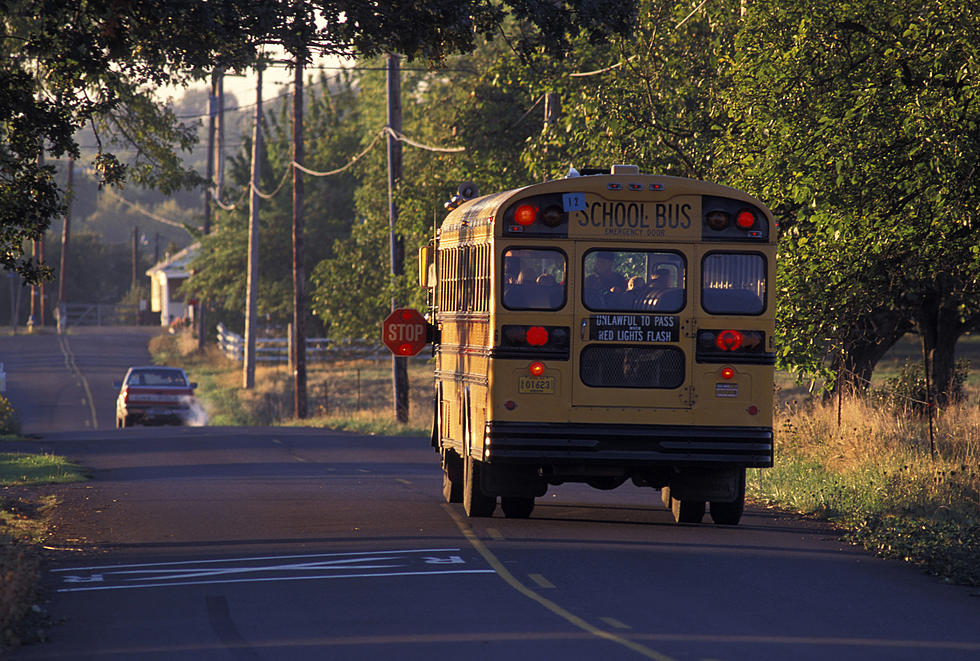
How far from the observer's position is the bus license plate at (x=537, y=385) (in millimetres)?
14180

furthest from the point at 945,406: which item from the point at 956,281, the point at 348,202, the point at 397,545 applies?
the point at 348,202

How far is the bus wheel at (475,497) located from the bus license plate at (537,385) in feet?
5.61

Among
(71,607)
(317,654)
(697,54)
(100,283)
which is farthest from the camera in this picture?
(100,283)

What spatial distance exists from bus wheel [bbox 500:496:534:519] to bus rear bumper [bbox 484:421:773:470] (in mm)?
1950

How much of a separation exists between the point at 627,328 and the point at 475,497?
2892mm

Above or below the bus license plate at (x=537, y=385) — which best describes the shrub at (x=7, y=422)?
below

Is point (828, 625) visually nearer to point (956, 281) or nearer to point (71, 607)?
point (71, 607)

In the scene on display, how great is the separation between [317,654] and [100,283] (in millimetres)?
108563

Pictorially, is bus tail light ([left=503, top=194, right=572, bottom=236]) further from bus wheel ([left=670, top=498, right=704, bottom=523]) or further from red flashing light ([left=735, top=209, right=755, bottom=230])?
bus wheel ([left=670, top=498, right=704, bottom=523])

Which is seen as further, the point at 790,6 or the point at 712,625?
the point at 790,6

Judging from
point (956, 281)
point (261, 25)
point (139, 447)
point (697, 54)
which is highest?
point (697, 54)

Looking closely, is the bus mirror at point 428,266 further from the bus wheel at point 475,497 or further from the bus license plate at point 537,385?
the bus license plate at point 537,385

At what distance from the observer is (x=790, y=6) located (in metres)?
19.3

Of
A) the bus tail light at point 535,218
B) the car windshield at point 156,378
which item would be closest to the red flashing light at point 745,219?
the bus tail light at point 535,218
